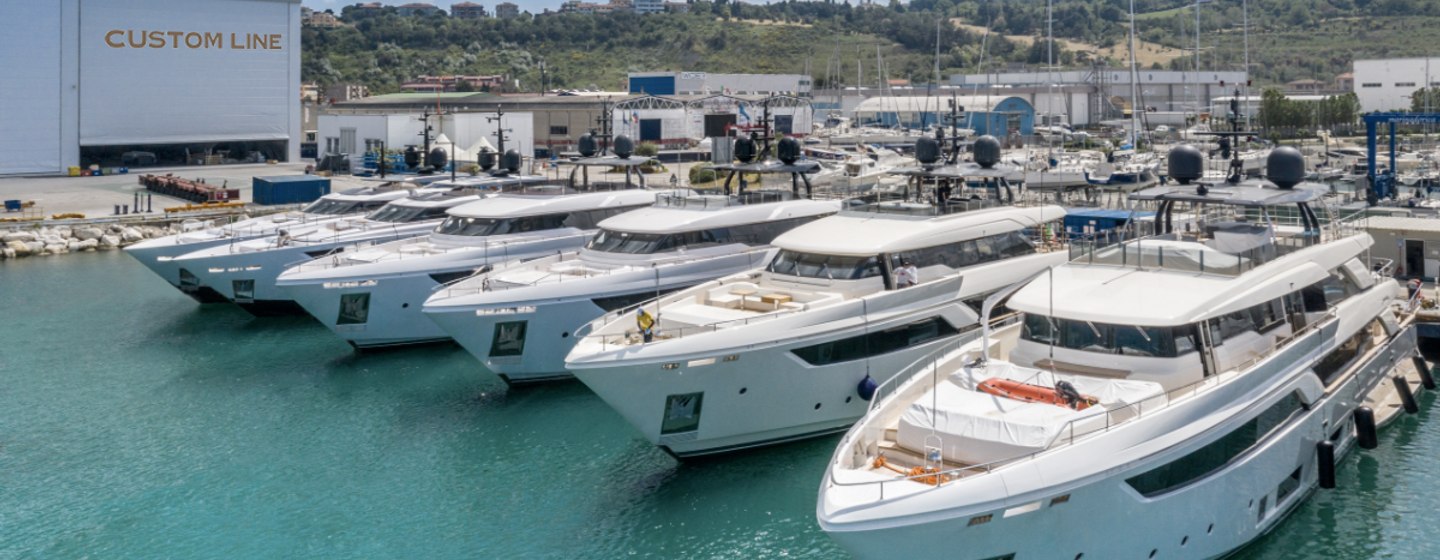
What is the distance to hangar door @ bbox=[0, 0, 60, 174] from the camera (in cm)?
6412

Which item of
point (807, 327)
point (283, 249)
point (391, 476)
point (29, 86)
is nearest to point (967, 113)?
point (29, 86)

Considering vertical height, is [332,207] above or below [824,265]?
above

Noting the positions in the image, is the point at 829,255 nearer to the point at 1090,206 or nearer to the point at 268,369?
the point at 268,369

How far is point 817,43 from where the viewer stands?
500 feet

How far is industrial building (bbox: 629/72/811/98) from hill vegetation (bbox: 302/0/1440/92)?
26.4m

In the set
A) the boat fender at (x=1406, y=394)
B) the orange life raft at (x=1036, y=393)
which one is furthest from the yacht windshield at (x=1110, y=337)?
the boat fender at (x=1406, y=394)

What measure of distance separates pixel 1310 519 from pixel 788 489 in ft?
23.0

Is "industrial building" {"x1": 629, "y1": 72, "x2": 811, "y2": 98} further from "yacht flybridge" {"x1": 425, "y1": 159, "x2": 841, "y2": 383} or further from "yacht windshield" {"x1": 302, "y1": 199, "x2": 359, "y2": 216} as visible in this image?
"yacht flybridge" {"x1": 425, "y1": 159, "x2": 841, "y2": 383}

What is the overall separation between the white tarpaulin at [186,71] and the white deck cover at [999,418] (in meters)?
66.8

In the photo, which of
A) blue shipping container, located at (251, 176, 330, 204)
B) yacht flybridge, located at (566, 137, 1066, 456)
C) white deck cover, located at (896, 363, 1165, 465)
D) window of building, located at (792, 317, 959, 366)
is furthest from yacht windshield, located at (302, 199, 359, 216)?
white deck cover, located at (896, 363, 1165, 465)

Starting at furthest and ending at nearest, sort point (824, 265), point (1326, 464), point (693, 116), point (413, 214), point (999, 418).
Result: point (693, 116), point (413, 214), point (824, 265), point (1326, 464), point (999, 418)

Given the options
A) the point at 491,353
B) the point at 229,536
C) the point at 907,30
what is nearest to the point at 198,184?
the point at 491,353

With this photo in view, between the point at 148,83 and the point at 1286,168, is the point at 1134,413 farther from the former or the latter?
the point at 148,83

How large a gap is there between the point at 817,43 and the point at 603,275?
13323cm
